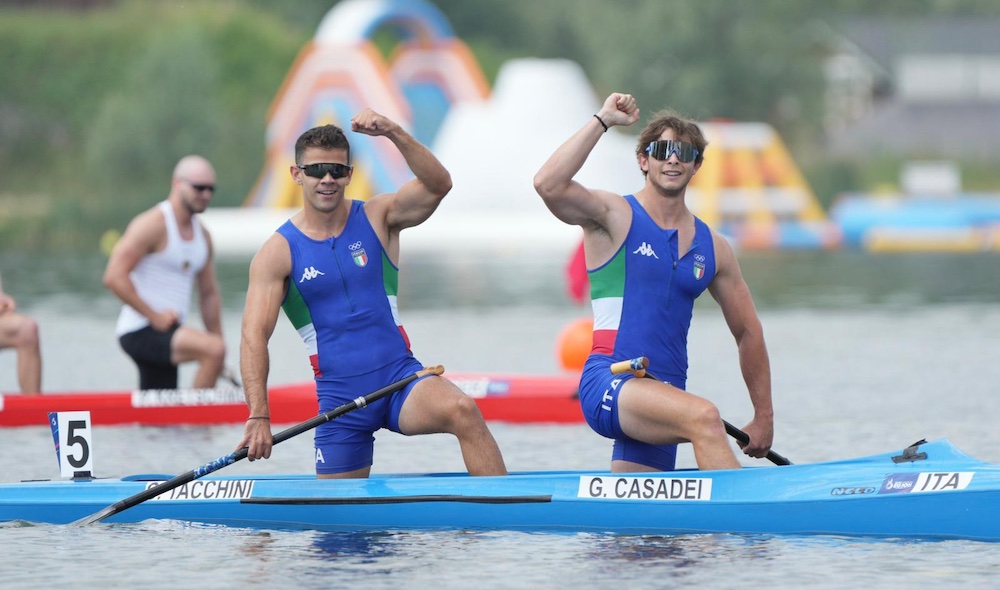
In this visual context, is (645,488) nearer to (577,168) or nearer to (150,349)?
(577,168)

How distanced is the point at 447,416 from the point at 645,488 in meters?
0.96

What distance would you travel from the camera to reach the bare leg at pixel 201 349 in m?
12.2

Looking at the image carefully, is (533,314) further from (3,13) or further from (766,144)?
(3,13)

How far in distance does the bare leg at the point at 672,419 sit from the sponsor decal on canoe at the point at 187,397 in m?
5.31

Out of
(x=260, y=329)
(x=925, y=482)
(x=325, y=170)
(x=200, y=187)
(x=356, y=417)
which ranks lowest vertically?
(x=925, y=482)

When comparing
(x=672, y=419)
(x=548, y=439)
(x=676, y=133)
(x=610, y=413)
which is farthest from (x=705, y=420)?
(x=548, y=439)

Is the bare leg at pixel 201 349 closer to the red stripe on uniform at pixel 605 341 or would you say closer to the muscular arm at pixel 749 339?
the red stripe on uniform at pixel 605 341

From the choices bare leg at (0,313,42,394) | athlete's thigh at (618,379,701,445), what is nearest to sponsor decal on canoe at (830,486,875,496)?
athlete's thigh at (618,379,701,445)

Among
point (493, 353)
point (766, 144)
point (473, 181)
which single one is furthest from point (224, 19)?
point (493, 353)

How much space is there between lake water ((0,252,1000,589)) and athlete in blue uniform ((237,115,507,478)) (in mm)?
574

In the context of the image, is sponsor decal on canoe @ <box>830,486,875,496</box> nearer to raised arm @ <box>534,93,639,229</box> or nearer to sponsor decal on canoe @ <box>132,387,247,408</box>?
raised arm @ <box>534,93,639,229</box>

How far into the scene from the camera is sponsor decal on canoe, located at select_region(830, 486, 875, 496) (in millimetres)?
7840

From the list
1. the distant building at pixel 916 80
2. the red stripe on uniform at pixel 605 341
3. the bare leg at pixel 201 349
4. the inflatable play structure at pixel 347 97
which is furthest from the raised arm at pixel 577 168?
the distant building at pixel 916 80

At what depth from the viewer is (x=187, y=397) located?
41.1 feet
